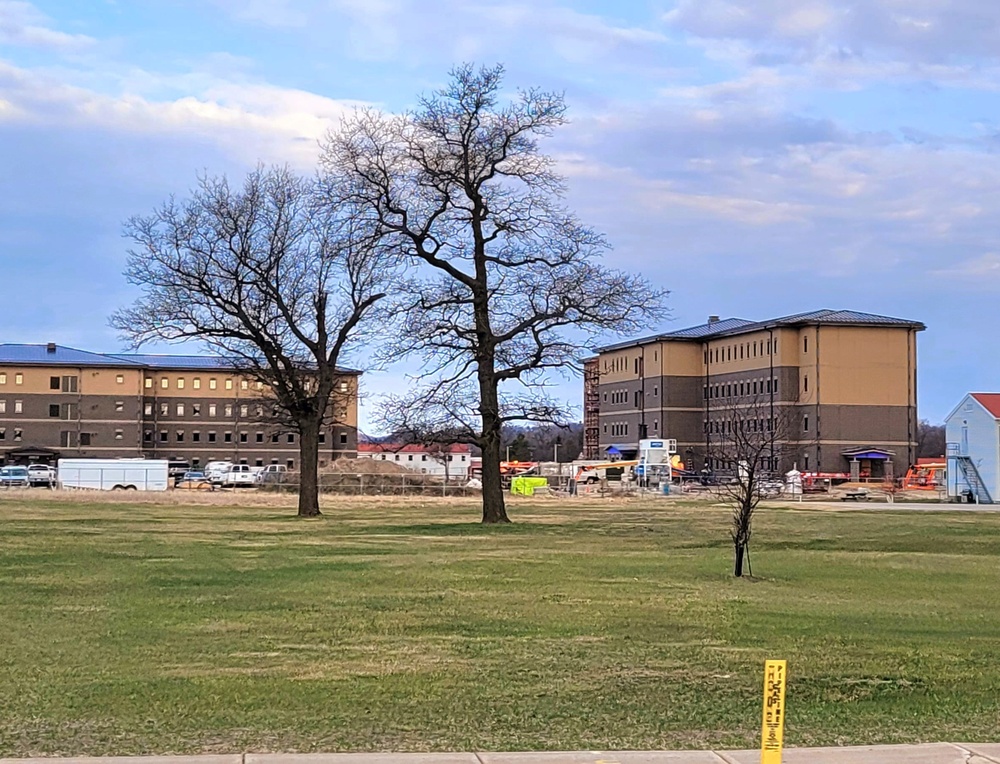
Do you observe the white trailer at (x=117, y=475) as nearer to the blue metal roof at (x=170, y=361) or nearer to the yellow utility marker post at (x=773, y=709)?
the blue metal roof at (x=170, y=361)

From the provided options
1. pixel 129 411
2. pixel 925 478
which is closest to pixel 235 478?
pixel 129 411

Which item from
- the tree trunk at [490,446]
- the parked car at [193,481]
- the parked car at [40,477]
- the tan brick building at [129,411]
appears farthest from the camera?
the tan brick building at [129,411]

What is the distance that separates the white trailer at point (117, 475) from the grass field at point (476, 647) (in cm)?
5577

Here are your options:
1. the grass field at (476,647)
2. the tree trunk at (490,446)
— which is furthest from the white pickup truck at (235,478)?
the grass field at (476,647)

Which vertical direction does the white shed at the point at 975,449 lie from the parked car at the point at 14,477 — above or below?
above

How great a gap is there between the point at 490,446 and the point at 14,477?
59.6 m

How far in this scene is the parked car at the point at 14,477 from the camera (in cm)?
9050

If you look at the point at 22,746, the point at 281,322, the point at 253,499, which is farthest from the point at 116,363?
the point at 22,746

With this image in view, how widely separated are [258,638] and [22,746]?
605 centimetres

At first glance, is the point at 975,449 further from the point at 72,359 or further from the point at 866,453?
the point at 72,359

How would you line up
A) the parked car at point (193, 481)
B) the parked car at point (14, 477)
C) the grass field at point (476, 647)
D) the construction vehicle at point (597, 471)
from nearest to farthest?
the grass field at point (476, 647)
the parked car at point (14, 477)
the parked car at point (193, 481)
the construction vehicle at point (597, 471)

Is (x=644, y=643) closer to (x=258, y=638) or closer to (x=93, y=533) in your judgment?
(x=258, y=638)

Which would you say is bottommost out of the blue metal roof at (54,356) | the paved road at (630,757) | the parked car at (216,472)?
the parked car at (216,472)

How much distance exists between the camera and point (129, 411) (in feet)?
442
